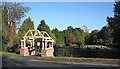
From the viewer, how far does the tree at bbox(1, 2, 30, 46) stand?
41328 mm

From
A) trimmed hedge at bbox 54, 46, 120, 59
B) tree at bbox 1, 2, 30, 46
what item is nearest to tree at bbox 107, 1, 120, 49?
trimmed hedge at bbox 54, 46, 120, 59

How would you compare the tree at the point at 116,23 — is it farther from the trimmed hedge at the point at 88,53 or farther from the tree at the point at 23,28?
the tree at the point at 23,28

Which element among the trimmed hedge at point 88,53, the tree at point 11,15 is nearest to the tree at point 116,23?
the trimmed hedge at point 88,53

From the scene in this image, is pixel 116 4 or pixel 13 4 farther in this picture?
pixel 13 4

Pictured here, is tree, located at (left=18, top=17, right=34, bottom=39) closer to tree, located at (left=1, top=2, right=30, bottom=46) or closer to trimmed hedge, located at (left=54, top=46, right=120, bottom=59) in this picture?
tree, located at (left=1, top=2, right=30, bottom=46)

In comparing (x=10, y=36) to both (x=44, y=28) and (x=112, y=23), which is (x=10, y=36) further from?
(x=44, y=28)

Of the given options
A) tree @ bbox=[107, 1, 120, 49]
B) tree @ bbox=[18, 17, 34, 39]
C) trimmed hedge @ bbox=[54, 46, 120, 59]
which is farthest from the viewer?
tree @ bbox=[18, 17, 34, 39]

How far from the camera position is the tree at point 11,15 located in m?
41.3

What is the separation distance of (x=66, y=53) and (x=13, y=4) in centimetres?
1607

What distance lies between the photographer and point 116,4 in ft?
98.6

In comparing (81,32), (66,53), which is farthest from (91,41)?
(66,53)

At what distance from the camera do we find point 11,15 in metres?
41.9

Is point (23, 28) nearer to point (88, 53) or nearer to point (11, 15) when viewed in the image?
point (11, 15)

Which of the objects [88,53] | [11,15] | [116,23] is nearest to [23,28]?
[11,15]
